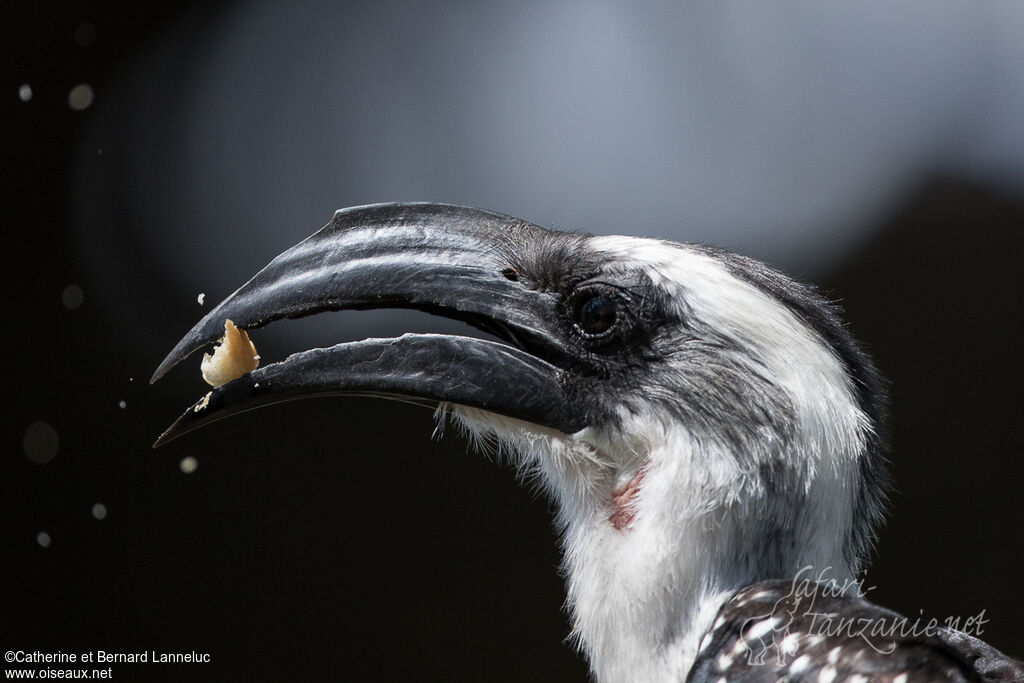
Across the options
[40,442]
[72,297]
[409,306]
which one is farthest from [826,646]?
[72,297]

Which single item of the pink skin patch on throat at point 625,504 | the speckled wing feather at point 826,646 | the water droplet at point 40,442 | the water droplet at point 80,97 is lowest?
the water droplet at point 40,442

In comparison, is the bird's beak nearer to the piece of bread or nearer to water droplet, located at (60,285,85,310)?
the piece of bread

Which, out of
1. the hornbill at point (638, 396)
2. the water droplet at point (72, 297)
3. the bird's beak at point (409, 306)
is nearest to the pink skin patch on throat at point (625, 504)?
the hornbill at point (638, 396)

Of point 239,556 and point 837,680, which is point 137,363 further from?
point 837,680

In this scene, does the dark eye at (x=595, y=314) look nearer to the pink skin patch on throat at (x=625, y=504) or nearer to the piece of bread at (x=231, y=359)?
the pink skin patch on throat at (x=625, y=504)

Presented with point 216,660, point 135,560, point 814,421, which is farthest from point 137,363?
point 814,421

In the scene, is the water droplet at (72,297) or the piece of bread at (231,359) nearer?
the piece of bread at (231,359)

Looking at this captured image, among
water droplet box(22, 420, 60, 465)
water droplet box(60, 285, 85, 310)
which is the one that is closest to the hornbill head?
water droplet box(22, 420, 60, 465)
